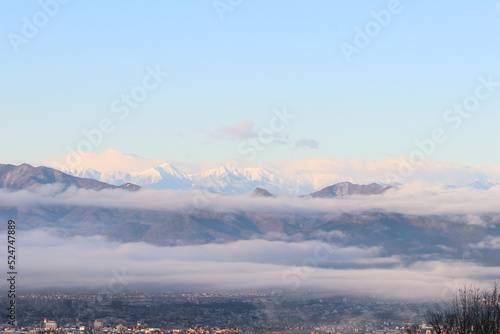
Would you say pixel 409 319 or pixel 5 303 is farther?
pixel 409 319

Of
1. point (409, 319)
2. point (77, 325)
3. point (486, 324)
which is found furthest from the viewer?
point (409, 319)

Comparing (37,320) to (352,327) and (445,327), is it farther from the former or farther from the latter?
(445,327)

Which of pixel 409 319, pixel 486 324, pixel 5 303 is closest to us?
pixel 486 324

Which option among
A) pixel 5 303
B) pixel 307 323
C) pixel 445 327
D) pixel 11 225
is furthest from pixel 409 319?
pixel 445 327

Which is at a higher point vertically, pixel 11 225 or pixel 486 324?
pixel 11 225

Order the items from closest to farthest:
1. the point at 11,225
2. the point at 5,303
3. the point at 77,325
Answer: the point at 11,225 → the point at 77,325 → the point at 5,303

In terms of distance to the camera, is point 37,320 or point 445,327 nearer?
point 445,327

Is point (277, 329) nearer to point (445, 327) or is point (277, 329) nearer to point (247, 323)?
point (247, 323)

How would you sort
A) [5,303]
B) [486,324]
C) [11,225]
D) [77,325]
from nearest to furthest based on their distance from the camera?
1. [486,324]
2. [11,225]
3. [77,325]
4. [5,303]

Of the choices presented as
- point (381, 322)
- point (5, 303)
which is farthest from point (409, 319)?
point (5, 303)
